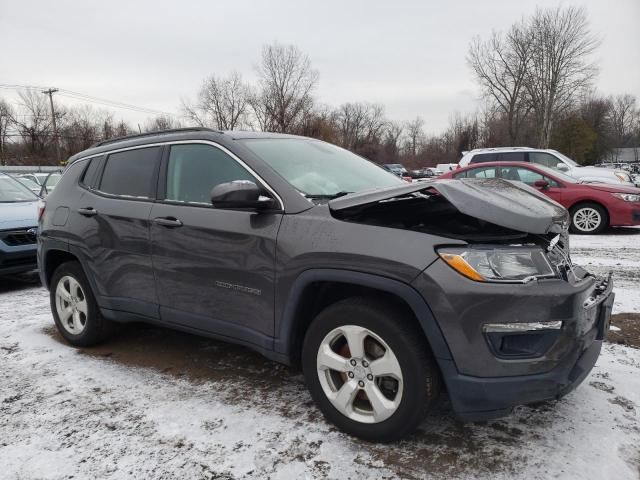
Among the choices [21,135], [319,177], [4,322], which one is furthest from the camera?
[21,135]

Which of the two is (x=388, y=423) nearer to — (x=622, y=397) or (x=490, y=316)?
(x=490, y=316)

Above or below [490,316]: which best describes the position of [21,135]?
above

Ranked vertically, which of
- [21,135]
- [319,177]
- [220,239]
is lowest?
[220,239]

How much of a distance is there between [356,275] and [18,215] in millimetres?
5857

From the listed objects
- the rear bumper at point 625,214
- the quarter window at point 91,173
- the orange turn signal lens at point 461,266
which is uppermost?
the quarter window at point 91,173

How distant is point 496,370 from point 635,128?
109214 mm

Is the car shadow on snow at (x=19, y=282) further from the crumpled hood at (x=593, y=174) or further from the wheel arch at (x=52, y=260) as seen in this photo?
the crumpled hood at (x=593, y=174)

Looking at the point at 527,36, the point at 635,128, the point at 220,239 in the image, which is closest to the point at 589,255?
the point at 220,239

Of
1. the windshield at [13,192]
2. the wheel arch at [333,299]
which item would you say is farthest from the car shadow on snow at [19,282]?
the wheel arch at [333,299]

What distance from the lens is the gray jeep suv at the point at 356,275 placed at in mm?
2102

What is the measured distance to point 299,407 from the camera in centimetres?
287

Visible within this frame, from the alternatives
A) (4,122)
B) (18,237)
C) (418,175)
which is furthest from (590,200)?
(4,122)

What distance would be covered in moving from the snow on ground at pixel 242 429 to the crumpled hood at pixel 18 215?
298 centimetres

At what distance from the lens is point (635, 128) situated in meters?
90.9
